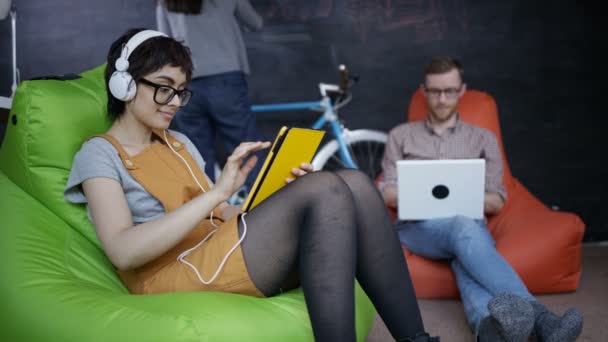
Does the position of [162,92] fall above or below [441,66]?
above

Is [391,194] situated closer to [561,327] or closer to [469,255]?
[469,255]

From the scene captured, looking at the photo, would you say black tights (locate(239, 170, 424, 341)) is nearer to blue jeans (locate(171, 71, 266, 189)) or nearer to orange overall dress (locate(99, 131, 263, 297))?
orange overall dress (locate(99, 131, 263, 297))

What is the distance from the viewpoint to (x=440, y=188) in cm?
261

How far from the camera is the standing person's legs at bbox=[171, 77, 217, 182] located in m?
3.03

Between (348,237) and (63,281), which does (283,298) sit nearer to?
(348,237)

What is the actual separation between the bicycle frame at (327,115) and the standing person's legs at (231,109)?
0.45 meters

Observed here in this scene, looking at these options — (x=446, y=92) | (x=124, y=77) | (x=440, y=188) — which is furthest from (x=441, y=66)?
(x=124, y=77)

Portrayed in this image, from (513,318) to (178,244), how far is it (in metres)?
0.90

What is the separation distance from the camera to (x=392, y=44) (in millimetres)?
3762

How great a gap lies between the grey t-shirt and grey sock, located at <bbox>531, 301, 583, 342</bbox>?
110 centimetres

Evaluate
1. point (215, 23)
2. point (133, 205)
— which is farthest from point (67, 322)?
point (215, 23)

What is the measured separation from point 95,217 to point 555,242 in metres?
1.77

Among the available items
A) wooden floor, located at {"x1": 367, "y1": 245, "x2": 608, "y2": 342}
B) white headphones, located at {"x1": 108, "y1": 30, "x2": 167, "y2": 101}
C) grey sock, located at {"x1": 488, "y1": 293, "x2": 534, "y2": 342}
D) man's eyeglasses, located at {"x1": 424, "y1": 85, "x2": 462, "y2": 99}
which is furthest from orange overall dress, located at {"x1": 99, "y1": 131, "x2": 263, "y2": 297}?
man's eyeglasses, located at {"x1": 424, "y1": 85, "x2": 462, "y2": 99}

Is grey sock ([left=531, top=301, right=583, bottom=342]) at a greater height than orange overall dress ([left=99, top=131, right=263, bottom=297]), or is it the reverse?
orange overall dress ([left=99, top=131, right=263, bottom=297])
